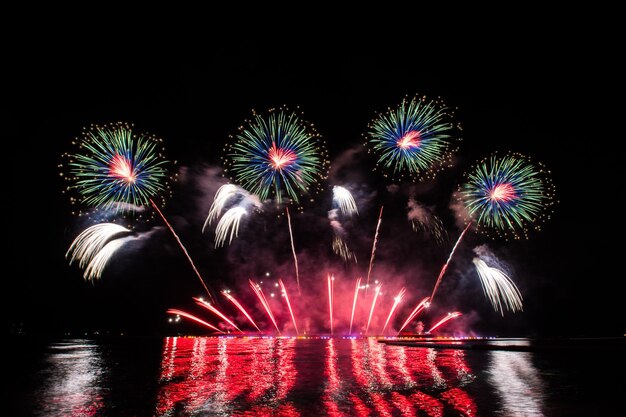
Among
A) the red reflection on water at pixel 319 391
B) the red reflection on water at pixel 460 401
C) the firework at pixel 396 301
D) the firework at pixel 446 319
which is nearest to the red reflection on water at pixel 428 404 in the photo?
the red reflection on water at pixel 319 391

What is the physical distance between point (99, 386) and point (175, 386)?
2138 mm

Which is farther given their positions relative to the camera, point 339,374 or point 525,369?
point 525,369

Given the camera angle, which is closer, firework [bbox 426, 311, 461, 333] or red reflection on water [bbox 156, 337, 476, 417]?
red reflection on water [bbox 156, 337, 476, 417]

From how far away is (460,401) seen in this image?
9.48 m

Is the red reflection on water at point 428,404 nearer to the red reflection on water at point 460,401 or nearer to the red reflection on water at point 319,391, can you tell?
the red reflection on water at point 319,391

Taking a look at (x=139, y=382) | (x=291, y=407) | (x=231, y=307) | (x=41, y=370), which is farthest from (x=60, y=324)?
(x=291, y=407)

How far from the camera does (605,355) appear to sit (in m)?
22.5

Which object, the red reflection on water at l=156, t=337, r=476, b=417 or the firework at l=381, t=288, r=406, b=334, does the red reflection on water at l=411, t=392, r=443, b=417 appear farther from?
the firework at l=381, t=288, r=406, b=334

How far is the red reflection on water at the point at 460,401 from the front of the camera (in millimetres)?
8477

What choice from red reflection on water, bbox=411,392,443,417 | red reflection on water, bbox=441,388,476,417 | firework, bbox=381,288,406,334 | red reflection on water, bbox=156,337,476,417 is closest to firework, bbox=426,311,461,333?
firework, bbox=381,288,406,334

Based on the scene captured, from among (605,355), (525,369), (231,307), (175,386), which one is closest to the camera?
(175,386)

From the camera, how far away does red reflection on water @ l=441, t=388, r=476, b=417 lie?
848 cm

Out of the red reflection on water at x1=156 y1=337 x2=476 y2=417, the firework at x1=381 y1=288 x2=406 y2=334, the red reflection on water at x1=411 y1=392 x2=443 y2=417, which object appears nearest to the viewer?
the red reflection on water at x1=411 y1=392 x2=443 y2=417

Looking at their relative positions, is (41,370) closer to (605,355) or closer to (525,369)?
(525,369)
